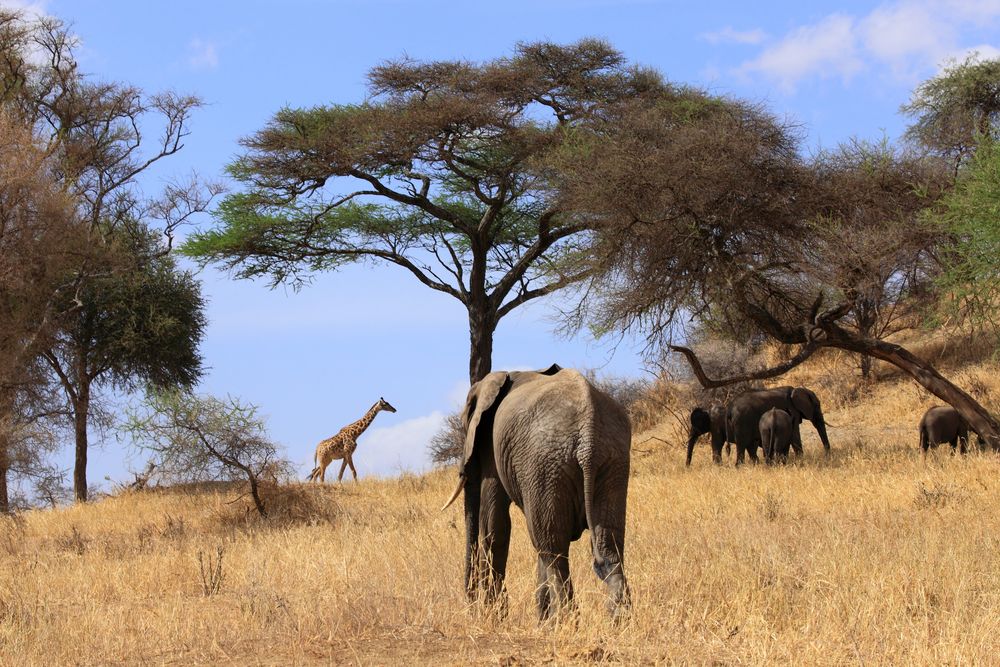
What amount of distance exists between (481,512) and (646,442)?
15710 millimetres

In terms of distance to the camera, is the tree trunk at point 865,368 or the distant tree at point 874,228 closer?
the distant tree at point 874,228

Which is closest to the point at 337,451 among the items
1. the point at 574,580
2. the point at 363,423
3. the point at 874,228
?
the point at 363,423

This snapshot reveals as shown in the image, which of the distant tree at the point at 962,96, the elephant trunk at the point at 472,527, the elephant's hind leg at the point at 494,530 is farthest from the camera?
the distant tree at the point at 962,96

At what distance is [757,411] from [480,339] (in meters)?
8.02

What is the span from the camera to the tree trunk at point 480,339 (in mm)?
24203

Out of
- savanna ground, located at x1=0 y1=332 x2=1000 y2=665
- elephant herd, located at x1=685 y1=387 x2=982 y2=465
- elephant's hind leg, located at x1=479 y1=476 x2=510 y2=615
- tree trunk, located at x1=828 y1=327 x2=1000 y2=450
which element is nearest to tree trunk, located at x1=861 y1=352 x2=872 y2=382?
elephant herd, located at x1=685 y1=387 x2=982 y2=465

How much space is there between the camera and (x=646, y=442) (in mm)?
22609

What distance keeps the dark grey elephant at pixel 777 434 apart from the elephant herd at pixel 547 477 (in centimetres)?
1058

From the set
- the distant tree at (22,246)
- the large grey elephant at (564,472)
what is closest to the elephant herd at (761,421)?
the distant tree at (22,246)

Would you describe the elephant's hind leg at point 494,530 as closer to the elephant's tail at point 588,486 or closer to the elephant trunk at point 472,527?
the elephant trunk at point 472,527

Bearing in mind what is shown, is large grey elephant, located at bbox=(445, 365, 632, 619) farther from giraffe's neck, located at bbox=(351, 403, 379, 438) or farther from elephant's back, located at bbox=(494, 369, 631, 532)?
giraffe's neck, located at bbox=(351, 403, 379, 438)

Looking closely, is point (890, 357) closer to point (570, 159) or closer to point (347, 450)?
point (570, 159)

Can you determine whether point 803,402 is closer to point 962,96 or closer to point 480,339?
point 480,339

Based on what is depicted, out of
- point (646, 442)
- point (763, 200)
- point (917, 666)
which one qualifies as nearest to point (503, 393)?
point (917, 666)
